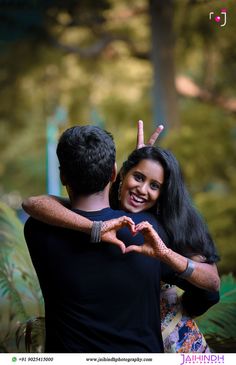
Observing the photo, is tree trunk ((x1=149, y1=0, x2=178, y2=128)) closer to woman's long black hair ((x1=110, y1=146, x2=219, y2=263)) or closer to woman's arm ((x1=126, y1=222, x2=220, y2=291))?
Answer: woman's long black hair ((x1=110, y1=146, x2=219, y2=263))

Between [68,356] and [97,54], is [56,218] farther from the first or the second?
[97,54]

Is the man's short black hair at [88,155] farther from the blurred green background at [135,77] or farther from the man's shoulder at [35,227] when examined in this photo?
the blurred green background at [135,77]

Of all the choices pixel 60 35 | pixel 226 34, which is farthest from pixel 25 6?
pixel 226 34

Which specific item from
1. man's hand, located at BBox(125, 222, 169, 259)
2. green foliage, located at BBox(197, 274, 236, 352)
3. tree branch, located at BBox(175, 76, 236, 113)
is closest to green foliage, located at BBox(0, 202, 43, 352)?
green foliage, located at BBox(197, 274, 236, 352)

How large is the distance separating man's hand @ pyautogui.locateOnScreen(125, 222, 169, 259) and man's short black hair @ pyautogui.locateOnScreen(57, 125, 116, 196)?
0.57 feet

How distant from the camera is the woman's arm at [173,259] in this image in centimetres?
160

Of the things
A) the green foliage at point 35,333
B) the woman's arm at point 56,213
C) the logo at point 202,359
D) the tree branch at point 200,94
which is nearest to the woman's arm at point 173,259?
the woman's arm at point 56,213

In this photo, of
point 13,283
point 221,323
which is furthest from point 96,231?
point 13,283

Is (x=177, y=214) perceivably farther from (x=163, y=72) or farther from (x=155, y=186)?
(x=163, y=72)

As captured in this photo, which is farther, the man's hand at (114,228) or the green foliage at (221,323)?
the green foliage at (221,323)

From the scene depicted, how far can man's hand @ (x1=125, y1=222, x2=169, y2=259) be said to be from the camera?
1587mm

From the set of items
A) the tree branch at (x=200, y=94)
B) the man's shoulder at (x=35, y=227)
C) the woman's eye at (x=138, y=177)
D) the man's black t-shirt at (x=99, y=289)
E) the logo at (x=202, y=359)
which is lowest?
the logo at (x=202, y=359)

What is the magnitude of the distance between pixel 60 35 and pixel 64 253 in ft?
13.1

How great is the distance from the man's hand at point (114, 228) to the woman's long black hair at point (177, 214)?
0.77 feet
